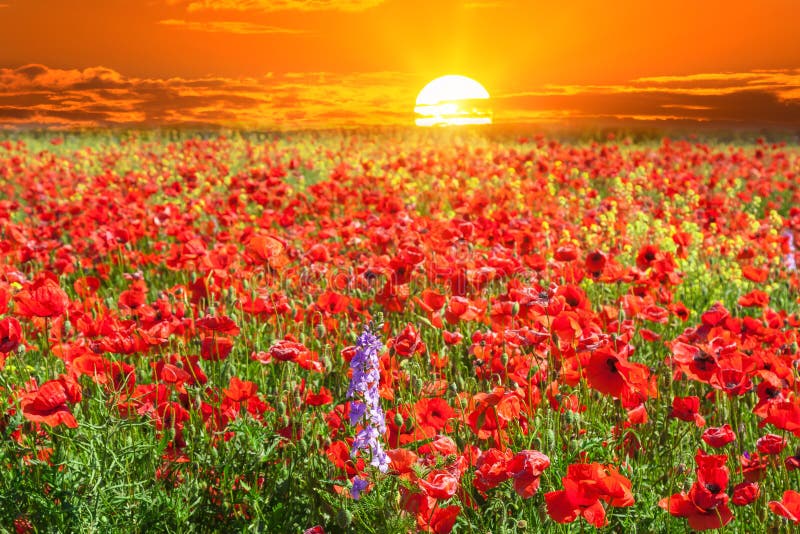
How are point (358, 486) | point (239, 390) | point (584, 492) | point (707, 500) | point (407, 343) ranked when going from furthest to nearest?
1. point (407, 343)
2. point (239, 390)
3. point (358, 486)
4. point (707, 500)
5. point (584, 492)

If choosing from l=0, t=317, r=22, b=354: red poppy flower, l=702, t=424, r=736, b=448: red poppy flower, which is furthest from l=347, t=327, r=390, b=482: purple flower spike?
l=0, t=317, r=22, b=354: red poppy flower

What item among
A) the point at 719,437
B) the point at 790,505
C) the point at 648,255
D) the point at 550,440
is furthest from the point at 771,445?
the point at 648,255

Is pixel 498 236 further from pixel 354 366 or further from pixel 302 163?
pixel 302 163

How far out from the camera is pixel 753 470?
2.16 metres

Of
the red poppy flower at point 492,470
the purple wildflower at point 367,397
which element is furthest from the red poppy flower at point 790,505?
the purple wildflower at point 367,397

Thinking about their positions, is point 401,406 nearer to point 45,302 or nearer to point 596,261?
point 45,302

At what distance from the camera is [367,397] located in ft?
5.98

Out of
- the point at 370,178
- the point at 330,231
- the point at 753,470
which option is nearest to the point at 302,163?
the point at 370,178

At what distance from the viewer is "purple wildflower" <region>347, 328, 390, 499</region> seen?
1.81 metres

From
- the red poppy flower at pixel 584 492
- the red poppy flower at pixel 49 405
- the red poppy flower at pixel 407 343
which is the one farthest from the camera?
the red poppy flower at pixel 407 343

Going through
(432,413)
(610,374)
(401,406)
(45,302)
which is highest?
(45,302)

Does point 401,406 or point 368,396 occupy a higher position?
point 368,396

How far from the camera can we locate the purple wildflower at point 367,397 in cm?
181

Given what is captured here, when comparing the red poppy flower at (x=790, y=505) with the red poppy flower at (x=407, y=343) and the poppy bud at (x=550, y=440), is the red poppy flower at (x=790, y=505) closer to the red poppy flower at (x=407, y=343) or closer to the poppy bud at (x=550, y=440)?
the poppy bud at (x=550, y=440)
